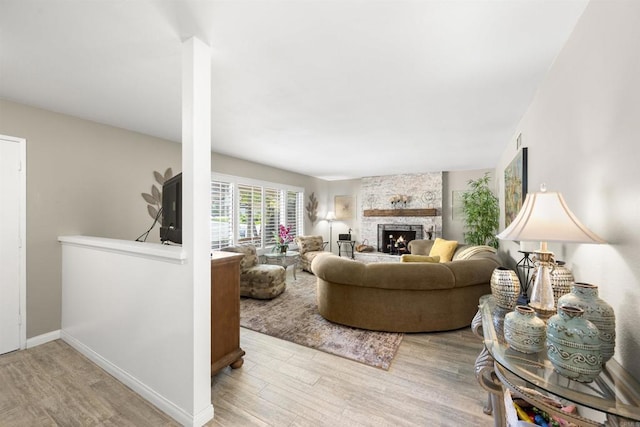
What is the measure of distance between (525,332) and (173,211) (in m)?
2.36

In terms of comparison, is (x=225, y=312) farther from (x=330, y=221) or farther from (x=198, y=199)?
(x=330, y=221)

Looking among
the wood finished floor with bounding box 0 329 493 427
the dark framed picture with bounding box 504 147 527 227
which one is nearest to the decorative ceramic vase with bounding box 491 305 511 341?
the wood finished floor with bounding box 0 329 493 427

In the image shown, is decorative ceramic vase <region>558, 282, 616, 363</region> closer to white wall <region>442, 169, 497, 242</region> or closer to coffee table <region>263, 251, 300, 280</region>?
coffee table <region>263, 251, 300, 280</region>

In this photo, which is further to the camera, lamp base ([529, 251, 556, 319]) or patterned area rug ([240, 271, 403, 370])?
patterned area rug ([240, 271, 403, 370])

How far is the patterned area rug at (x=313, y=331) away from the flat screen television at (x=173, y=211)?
1576 mm

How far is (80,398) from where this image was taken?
194 cm

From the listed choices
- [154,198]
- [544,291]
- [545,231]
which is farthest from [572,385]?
[154,198]

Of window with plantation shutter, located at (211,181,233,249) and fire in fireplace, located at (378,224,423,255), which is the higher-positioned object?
window with plantation shutter, located at (211,181,233,249)

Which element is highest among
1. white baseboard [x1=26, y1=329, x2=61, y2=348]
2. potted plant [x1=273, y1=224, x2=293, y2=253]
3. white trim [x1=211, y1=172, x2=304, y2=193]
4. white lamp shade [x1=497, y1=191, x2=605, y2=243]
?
white trim [x1=211, y1=172, x2=304, y2=193]

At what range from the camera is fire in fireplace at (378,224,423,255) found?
692 centimetres

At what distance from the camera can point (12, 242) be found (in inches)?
102

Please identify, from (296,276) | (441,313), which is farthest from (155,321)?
(296,276)

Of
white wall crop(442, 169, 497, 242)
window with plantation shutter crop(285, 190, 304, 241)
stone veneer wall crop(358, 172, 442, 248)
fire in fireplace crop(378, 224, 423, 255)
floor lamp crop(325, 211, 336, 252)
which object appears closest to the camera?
white wall crop(442, 169, 497, 242)

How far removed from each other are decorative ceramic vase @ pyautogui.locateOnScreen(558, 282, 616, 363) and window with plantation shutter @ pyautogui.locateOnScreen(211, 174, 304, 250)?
4.73m
